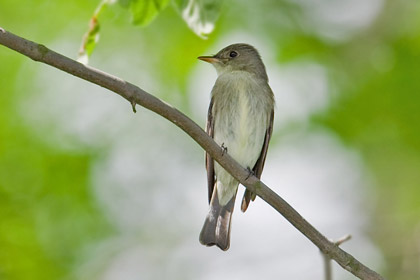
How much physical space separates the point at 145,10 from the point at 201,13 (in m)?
0.31

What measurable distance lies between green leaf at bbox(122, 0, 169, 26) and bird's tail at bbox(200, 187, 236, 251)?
6.41 ft

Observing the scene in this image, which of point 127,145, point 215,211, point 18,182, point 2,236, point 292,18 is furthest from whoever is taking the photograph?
point 127,145

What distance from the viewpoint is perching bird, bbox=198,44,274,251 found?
5676mm

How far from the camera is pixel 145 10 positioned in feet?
12.4

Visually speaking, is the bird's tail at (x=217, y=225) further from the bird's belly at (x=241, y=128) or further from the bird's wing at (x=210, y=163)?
the bird's belly at (x=241, y=128)

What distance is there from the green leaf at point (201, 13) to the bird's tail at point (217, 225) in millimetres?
1912

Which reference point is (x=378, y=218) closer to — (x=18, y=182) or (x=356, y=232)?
(x=356, y=232)

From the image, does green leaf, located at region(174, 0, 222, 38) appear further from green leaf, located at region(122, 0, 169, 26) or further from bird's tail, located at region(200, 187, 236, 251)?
bird's tail, located at region(200, 187, 236, 251)

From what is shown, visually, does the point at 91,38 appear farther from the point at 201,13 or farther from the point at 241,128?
the point at 241,128

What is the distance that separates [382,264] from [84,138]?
3423 mm

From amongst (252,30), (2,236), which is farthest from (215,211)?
(252,30)

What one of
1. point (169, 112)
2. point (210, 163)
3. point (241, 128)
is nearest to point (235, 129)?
point (241, 128)

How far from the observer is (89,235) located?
754 centimetres

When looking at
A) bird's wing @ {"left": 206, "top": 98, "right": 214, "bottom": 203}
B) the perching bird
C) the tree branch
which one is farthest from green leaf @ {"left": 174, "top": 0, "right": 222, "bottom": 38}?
the perching bird
